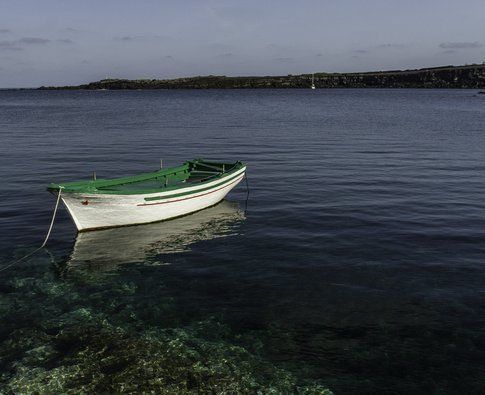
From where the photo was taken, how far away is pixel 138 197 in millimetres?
17750

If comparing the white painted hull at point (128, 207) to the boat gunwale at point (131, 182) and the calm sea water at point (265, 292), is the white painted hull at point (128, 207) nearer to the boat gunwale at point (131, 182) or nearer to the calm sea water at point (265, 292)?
the boat gunwale at point (131, 182)

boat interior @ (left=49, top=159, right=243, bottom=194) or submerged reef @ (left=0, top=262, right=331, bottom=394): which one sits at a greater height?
boat interior @ (left=49, top=159, right=243, bottom=194)

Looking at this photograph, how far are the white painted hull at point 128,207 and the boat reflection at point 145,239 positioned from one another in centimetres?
34

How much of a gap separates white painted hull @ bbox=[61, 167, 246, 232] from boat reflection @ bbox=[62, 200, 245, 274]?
0.34m

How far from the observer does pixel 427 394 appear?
8852mm

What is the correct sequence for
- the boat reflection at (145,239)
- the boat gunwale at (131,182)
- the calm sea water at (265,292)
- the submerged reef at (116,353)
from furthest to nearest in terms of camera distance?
1. the boat gunwale at (131,182)
2. the boat reflection at (145,239)
3. the calm sea water at (265,292)
4. the submerged reef at (116,353)

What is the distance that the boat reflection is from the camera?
15.4 metres

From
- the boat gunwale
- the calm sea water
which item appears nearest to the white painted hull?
the boat gunwale

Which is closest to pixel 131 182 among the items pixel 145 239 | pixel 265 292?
pixel 145 239

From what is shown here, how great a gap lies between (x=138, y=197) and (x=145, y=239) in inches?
65.9

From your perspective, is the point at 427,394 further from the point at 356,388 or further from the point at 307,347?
the point at 307,347

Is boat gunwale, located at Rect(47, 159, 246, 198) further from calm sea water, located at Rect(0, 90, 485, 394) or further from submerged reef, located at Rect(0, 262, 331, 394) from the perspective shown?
submerged reef, located at Rect(0, 262, 331, 394)

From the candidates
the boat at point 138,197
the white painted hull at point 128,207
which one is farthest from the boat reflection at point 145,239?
the boat at point 138,197

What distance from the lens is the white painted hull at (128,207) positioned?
1686 centimetres
